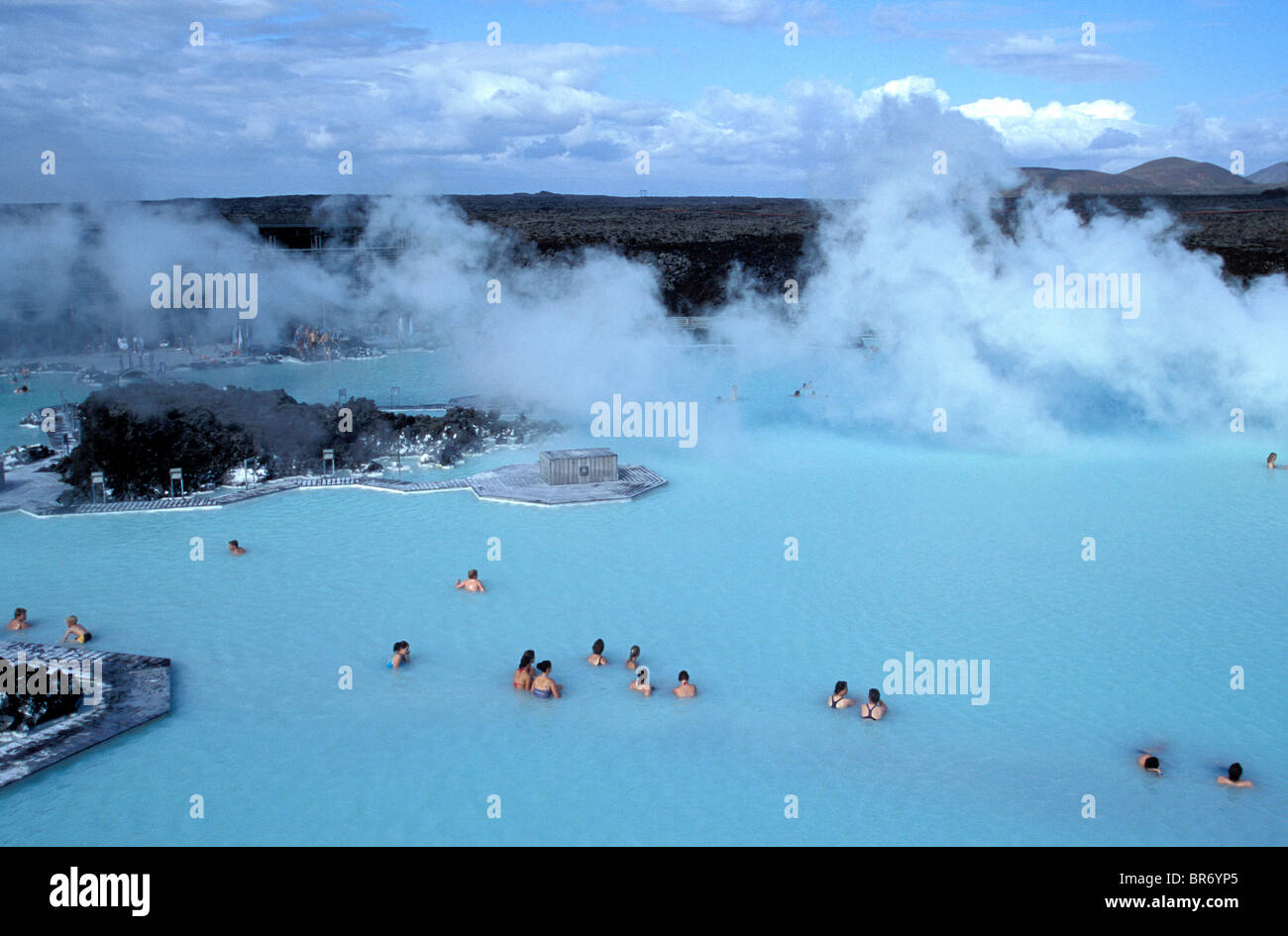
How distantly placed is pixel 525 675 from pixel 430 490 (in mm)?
7903

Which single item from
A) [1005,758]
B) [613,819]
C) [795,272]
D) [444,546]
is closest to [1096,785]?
[1005,758]

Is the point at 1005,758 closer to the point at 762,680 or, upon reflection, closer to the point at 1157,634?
the point at 762,680

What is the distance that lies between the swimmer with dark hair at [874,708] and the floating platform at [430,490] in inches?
300

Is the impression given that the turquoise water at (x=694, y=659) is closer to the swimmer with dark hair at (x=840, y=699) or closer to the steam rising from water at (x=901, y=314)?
the swimmer with dark hair at (x=840, y=699)

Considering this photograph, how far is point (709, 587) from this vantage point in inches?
508

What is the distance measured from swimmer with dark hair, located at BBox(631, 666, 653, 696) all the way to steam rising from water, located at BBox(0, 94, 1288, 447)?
537 inches

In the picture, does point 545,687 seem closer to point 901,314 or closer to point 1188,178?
point 901,314

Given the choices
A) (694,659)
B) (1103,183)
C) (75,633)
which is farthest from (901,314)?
(1103,183)

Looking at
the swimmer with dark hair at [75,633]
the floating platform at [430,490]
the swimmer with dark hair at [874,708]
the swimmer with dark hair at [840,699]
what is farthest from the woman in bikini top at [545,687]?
the floating platform at [430,490]

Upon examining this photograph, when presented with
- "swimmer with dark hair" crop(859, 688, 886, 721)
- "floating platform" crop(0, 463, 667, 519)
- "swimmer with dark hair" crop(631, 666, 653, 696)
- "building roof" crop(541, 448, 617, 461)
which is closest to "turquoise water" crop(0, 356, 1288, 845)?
"swimmer with dark hair" crop(859, 688, 886, 721)

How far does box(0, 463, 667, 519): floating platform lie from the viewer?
52.1 feet

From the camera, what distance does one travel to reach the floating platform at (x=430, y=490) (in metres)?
15.9

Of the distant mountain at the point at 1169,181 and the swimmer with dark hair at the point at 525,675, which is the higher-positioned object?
the distant mountain at the point at 1169,181

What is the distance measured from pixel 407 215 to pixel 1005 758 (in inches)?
1035
